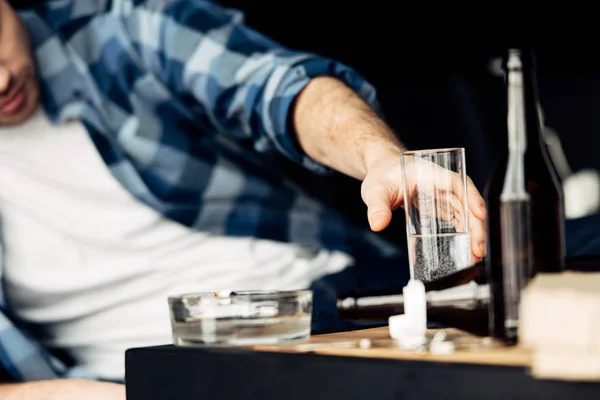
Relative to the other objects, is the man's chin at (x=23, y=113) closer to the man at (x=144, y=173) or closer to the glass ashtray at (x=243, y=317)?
the man at (x=144, y=173)

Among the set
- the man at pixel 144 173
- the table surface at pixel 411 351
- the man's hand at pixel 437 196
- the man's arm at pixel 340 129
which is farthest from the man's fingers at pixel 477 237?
the man at pixel 144 173

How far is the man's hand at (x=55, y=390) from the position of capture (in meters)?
1.31

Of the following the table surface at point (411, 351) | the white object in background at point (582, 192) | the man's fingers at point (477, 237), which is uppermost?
the white object in background at point (582, 192)

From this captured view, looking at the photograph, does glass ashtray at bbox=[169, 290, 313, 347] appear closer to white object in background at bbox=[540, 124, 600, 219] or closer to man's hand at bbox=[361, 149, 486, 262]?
man's hand at bbox=[361, 149, 486, 262]

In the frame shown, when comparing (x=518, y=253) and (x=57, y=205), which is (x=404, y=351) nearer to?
(x=518, y=253)

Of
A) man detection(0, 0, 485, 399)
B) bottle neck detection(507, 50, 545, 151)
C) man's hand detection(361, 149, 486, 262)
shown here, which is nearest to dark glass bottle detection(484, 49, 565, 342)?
bottle neck detection(507, 50, 545, 151)

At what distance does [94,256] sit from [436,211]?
1.02 m

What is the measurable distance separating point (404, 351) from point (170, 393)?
21 centimetres

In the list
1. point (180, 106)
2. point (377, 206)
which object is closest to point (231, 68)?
point (180, 106)

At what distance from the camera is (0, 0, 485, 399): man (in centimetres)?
158

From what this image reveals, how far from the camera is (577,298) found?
485 mm

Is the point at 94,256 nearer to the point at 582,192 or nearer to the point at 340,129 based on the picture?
the point at 340,129

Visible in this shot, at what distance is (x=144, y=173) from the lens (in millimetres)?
1786

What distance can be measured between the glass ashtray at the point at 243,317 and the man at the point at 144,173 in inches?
29.8
